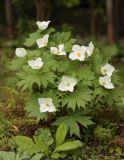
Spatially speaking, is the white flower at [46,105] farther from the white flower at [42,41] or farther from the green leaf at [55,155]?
the white flower at [42,41]

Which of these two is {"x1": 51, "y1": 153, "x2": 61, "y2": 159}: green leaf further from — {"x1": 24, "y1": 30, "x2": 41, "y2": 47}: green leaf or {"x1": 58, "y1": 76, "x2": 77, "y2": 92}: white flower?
{"x1": 24, "y1": 30, "x2": 41, "y2": 47}: green leaf

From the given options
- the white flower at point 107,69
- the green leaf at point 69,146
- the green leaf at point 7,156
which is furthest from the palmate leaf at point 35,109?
the white flower at point 107,69

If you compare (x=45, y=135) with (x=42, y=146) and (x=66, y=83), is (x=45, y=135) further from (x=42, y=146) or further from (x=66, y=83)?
(x=66, y=83)

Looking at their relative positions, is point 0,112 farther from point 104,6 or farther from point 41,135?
point 104,6

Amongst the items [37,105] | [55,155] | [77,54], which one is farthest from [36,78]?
[55,155]

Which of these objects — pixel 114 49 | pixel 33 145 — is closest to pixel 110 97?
pixel 33 145

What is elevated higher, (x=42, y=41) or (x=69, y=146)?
(x=42, y=41)
